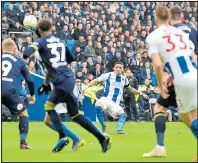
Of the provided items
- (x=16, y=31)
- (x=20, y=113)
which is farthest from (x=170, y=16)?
(x=16, y=31)

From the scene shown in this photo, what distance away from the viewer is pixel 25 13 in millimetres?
27828

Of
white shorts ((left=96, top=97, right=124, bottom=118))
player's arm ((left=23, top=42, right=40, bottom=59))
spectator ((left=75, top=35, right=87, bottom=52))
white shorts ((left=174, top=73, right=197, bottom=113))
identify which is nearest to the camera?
white shorts ((left=174, top=73, right=197, bottom=113))

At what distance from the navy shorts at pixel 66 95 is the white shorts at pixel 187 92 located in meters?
2.21

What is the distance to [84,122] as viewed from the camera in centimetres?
1161

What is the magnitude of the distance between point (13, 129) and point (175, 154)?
808 cm

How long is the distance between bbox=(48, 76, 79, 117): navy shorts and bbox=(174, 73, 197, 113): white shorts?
221 centimetres

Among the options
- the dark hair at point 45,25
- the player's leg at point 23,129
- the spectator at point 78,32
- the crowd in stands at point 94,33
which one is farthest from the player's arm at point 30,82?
the spectator at point 78,32

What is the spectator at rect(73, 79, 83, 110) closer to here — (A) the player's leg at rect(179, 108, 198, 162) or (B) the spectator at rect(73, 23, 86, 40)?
(B) the spectator at rect(73, 23, 86, 40)

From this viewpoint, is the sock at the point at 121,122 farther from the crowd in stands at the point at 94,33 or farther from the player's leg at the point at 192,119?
the player's leg at the point at 192,119

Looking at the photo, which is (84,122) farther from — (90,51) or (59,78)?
(90,51)

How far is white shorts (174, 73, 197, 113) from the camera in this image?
1001 cm

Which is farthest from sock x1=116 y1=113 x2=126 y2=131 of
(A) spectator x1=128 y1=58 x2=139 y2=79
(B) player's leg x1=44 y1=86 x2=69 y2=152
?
(A) spectator x1=128 y1=58 x2=139 y2=79

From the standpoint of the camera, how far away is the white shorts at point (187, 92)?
32.8 feet

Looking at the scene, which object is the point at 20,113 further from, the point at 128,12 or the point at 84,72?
the point at 128,12
